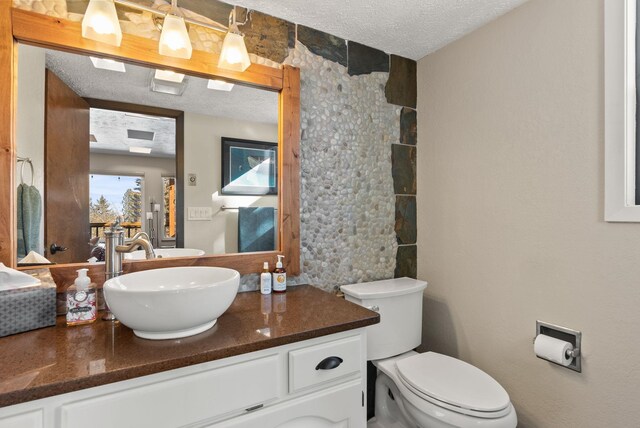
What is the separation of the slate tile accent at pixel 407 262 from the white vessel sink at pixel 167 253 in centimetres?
120

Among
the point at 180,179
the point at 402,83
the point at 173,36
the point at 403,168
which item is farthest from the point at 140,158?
the point at 402,83

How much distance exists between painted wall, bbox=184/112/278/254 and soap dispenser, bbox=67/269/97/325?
0.41 metres

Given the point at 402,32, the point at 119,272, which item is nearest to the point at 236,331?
the point at 119,272

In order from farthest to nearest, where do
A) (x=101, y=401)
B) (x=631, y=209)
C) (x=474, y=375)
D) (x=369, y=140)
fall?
(x=369, y=140) < (x=474, y=375) < (x=631, y=209) < (x=101, y=401)

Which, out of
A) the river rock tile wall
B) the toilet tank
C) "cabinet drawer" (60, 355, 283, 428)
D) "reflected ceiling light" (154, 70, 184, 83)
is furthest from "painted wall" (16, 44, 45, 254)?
the toilet tank

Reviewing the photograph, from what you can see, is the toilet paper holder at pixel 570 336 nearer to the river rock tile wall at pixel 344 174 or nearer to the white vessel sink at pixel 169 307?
the river rock tile wall at pixel 344 174

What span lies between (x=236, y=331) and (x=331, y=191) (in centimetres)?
97

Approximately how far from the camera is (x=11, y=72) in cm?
111

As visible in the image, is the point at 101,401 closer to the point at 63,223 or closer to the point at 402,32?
the point at 63,223

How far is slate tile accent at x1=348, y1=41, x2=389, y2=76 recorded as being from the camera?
1.86 meters

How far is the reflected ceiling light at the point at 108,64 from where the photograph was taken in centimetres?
127

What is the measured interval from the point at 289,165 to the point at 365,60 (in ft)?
2.73

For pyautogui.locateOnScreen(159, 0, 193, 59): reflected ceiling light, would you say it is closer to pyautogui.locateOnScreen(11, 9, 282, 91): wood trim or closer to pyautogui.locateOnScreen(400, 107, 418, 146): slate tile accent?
pyautogui.locateOnScreen(11, 9, 282, 91): wood trim

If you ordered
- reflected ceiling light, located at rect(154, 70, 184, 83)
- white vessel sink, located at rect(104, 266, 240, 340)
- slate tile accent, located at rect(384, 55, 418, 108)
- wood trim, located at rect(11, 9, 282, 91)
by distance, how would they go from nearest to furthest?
white vessel sink, located at rect(104, 266, 240, 340) → wood trim, located at rect(11, 9, 282, 91) → reflected ceiling light, located at rect(154, 70, 184, 83) → slate tile accent, located at rect(384, 55, 418, 108)
